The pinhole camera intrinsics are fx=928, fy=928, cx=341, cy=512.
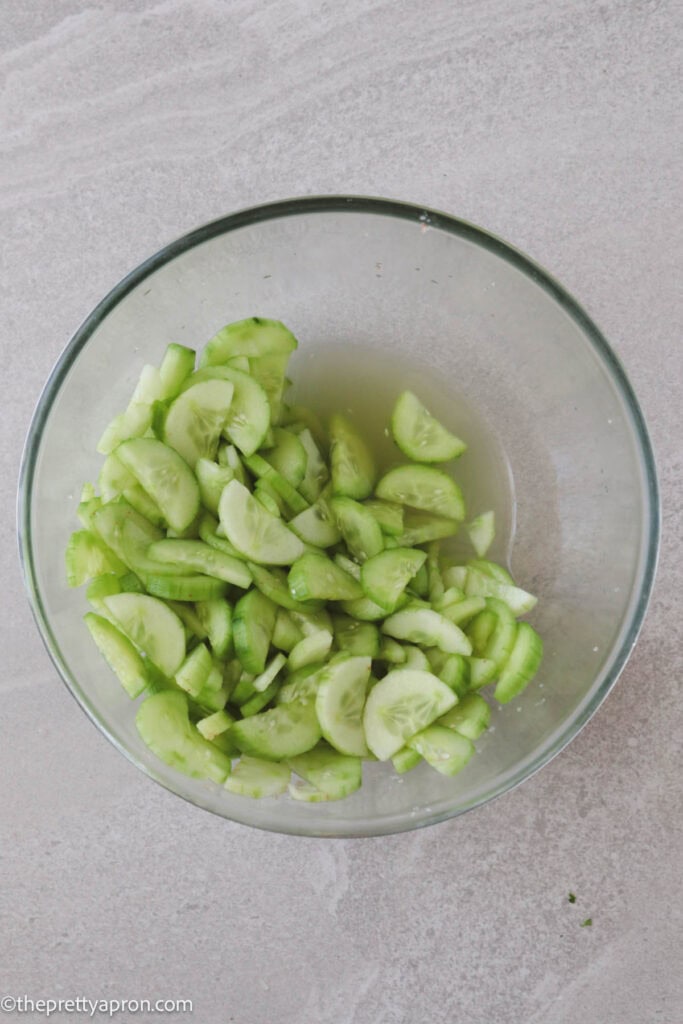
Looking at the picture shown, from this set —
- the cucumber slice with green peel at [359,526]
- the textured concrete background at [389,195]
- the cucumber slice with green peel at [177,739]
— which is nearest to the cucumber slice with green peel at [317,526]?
the cucumber slice with green peel at [359,526]

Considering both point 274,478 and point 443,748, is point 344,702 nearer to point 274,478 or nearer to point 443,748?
point 443,748

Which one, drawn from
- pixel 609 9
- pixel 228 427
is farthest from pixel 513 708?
pixel 609 9

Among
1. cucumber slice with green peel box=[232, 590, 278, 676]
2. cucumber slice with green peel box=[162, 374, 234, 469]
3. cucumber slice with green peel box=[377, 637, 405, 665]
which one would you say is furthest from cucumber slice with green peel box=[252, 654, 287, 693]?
cucumber slice with green peel box=[162, 374, 234, 469]

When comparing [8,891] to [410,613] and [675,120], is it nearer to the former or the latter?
[410,613]

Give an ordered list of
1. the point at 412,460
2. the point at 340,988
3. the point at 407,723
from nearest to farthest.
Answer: the point at 407,723 < the point at 412,460 < the point at 340,988

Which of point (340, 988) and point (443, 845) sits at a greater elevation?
point (443, 845)

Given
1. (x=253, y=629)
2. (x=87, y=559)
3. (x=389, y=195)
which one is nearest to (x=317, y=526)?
(x=253, y=629)
